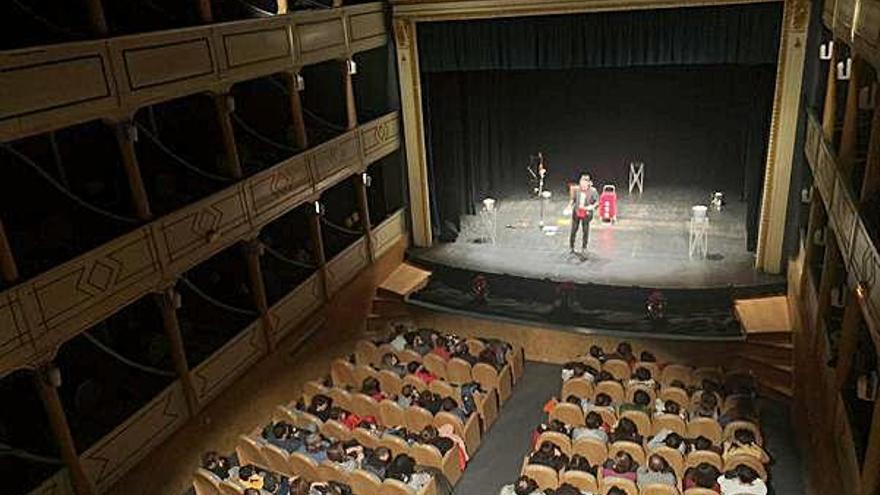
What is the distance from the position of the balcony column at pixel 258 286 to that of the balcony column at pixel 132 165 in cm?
179

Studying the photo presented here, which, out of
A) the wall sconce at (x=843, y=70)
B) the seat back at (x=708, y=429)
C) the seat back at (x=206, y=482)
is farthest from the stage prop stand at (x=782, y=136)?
the seat back at (x=206, y=482)

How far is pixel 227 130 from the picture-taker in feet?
31.0

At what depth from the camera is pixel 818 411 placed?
834cm

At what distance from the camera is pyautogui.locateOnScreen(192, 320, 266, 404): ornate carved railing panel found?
9023mm

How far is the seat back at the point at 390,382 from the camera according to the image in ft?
32.1

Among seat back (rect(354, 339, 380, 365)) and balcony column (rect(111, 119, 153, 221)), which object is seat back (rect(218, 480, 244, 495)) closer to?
balcony column (rect(111, 119, 153, 221))

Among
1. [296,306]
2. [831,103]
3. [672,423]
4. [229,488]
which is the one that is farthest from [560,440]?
[831,103]

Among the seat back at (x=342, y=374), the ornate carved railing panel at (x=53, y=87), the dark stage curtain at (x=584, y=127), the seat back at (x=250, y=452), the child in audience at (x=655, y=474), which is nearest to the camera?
the ornate carved railing panel at (x=53, y=87)

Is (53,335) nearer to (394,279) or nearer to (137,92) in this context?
(137,92)

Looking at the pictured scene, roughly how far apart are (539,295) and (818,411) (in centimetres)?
455

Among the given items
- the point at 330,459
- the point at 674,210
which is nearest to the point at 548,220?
the point at 674,210

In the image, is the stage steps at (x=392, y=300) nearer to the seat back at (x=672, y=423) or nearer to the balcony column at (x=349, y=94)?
the balcony column at (x=349, y=94)

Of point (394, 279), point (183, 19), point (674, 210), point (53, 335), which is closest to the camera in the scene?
point (53, 335)

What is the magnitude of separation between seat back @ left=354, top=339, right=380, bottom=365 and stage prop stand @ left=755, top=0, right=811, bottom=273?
6.18m
